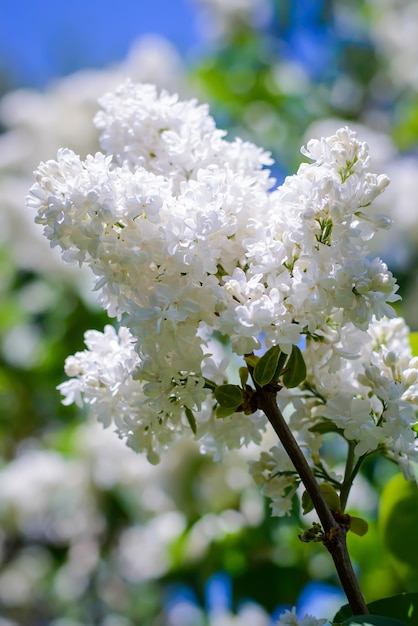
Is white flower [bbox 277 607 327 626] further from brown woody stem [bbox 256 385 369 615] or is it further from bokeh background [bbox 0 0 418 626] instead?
bokeh background [bbox 0 0 418 626]

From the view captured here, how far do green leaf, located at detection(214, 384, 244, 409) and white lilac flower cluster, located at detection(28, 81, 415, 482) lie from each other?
14 mm

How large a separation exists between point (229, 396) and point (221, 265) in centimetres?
11

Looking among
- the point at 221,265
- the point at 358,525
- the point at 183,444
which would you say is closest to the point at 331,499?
the point at 358,525

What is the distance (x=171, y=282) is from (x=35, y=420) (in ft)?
7.18

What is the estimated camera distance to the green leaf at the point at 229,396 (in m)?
0.64

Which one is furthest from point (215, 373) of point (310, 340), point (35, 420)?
point (35, 420)

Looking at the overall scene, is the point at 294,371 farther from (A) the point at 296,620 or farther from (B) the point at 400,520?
(B) the point at 400,520

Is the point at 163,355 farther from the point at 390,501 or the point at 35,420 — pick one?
the point at 35,420

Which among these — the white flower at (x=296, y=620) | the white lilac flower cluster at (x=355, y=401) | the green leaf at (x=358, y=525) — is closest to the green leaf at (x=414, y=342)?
the white lilac flower cluster at (x=355, y=401)

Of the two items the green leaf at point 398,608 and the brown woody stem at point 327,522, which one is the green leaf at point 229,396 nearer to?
the brown woody stem at point 327,522

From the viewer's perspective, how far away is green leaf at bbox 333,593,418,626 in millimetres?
690

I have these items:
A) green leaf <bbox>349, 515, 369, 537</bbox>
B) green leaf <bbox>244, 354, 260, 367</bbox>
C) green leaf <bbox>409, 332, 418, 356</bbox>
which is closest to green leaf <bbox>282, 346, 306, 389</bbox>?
green leaf <bbox>244, 354, 260, 367</bbox>

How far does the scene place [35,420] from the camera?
2.69m

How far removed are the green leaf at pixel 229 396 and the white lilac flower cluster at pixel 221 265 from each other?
0.5 inches
